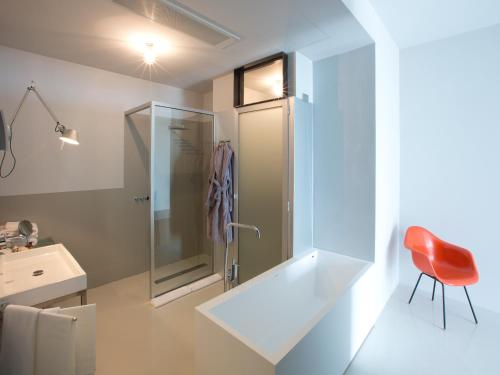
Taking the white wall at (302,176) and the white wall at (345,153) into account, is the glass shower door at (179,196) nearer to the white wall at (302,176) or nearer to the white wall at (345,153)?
the white wall at (302,176)

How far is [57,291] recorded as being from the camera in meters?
1.49

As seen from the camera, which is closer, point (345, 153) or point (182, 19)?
point (182, 19)

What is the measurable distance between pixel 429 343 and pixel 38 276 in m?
2.89

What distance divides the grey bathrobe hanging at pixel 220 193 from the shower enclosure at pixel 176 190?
29cm

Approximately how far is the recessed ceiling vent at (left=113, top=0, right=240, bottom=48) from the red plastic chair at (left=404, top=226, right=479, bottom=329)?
2511 mm

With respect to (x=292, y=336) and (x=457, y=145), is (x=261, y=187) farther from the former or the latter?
(x=457, y=145)

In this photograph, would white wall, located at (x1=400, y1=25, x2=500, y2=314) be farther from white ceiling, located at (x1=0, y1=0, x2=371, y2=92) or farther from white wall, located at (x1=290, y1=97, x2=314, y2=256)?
white wall, located at (x1=290, y1=97, x2=314, y2=256)

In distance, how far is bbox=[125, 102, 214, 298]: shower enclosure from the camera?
2.62 meters

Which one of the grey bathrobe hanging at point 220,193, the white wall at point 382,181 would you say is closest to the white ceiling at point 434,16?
the white wall at point 382,181

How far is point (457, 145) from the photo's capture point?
240cm

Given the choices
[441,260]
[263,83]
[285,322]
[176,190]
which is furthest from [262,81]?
[441,260]

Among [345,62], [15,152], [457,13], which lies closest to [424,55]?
[457,13]

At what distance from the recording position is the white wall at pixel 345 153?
2.19 meters

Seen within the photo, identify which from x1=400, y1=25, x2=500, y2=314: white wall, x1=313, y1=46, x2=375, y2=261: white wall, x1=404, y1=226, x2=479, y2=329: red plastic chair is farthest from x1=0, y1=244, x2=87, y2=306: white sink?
x1=400, y1=25, x2=500, y2=314: white wall
